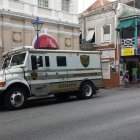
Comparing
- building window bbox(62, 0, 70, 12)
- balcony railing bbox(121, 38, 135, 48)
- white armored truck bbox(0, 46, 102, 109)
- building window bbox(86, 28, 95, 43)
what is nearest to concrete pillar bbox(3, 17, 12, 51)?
white armored truck bbox(0, 46, 102, 109)

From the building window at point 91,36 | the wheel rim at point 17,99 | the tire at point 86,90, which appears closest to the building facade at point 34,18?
the building window at point 91,36

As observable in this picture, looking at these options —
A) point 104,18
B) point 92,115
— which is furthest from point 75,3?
point 92,115

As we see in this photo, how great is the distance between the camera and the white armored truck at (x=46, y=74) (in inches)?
507

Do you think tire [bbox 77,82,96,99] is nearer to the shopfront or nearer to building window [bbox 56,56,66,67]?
building window [bbox 56,56,66,67]

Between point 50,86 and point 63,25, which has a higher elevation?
point 63,25

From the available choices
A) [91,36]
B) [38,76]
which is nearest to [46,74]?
[38,76]

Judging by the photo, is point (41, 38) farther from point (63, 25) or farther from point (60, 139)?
point (60, 139)

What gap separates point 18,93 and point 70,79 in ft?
10.7

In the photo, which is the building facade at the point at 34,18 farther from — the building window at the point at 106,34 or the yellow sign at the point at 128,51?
the building window at the point at 106,34

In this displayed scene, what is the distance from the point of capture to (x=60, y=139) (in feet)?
23.7

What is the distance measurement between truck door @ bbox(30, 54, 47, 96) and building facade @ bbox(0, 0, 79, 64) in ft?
22.0

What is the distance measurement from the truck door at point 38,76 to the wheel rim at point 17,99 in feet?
2.59

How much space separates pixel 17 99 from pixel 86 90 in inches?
176

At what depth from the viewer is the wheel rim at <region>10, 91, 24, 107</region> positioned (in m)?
12.7
